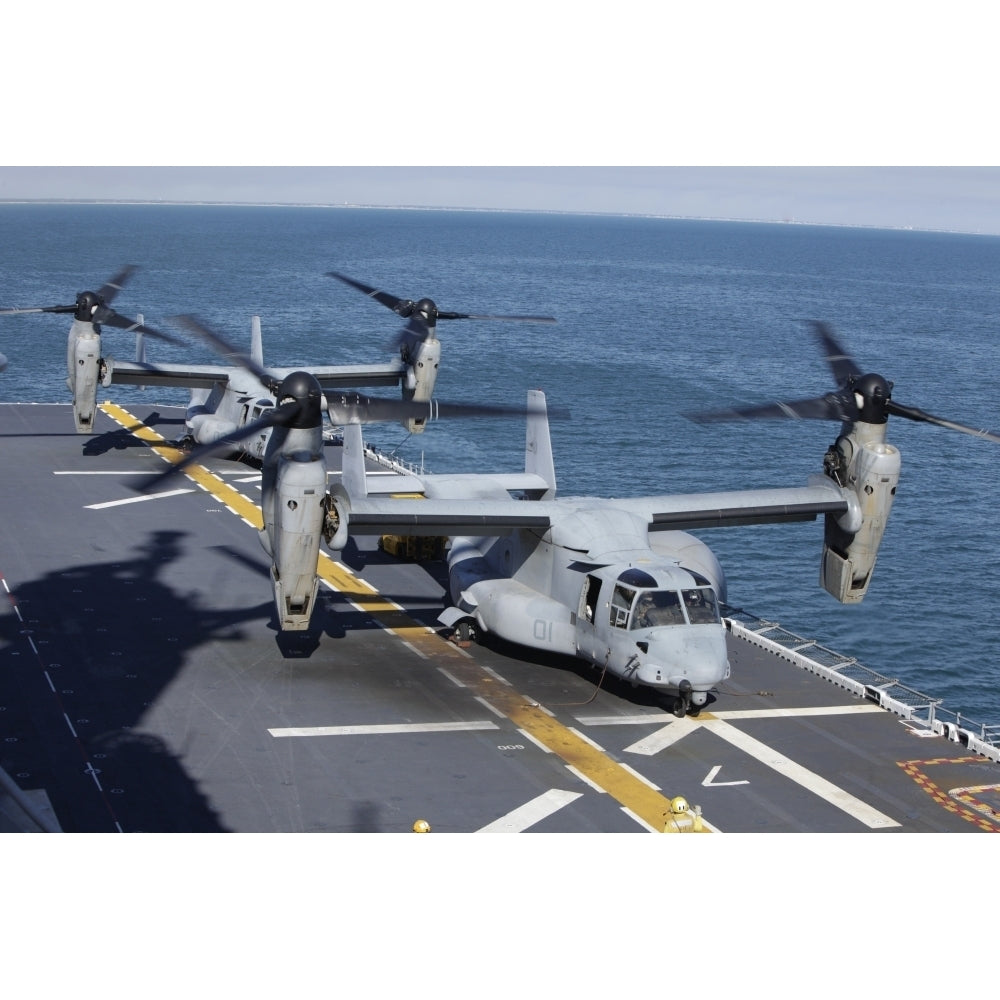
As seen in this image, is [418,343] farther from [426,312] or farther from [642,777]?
[642,777]

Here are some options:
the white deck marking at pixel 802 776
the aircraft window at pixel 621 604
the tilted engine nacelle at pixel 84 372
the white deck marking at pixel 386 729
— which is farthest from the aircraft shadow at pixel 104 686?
the tilted engine nacelle at pixel 84 372

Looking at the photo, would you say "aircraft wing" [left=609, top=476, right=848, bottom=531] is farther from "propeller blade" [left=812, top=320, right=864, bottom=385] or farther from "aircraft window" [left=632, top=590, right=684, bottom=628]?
"aircraft window" [left=632, top=590, right=684, bottom=628]

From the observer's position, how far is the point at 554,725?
26969 mm

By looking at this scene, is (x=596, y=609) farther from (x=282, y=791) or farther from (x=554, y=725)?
(x=282, y=791)

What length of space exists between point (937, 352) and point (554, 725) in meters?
91.8

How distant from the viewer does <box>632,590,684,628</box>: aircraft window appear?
27.1 m

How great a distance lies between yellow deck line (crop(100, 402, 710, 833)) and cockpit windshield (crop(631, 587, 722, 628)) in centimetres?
294

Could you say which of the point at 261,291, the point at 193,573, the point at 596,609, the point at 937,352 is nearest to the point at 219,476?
the point at 193,573

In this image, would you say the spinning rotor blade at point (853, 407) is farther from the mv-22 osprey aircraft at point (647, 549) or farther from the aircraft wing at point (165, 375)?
the aircraft wing at point (165, 375)

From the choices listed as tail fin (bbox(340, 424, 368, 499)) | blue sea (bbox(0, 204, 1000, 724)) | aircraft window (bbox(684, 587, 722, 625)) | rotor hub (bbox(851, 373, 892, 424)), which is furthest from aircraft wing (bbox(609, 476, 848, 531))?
tail fin (bbox(340, 424, 368, 499))

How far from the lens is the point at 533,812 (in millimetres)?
22891

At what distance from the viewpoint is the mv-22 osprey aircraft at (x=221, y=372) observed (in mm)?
48062

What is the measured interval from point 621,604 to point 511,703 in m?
3.38

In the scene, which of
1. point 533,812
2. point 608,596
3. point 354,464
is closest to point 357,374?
point 354,464
